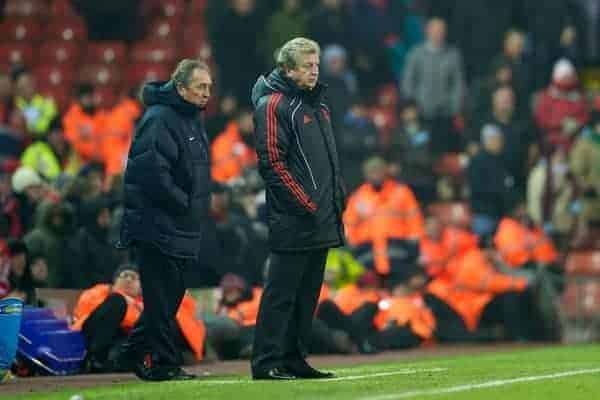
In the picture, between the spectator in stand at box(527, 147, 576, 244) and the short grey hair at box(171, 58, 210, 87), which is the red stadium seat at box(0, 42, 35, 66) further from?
the short grey hair at box(171, 58, 210, 87)

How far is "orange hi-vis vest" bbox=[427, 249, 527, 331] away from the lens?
67.5ft

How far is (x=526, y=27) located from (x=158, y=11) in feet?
17.9

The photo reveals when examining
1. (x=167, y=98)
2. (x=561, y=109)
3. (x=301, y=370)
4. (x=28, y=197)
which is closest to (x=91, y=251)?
(x=28, y=197)

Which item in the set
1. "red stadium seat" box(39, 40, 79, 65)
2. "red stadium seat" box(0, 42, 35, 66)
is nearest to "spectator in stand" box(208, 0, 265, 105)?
"red stadium seat" box(39, 40, 79, 65)

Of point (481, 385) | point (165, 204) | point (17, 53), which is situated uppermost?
point (17, 53)

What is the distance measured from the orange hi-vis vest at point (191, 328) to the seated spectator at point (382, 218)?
230 inches

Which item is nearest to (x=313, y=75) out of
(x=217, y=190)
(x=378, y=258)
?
(x=217, y=190)

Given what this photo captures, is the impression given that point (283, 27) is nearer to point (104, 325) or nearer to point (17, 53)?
point (17, 53)

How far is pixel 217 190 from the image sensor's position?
18609 mm

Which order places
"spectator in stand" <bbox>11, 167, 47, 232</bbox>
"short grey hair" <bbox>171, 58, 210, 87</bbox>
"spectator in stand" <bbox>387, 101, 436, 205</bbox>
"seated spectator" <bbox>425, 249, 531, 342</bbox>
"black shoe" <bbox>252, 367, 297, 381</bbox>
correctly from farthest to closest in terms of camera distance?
"spectator in stand" <bbox>387, 101, 436, 205</bbox>, "seated spectator" <bbox>425, 249, 531, 342</bbox>, "spectator in stand" <bbox>11, 167, 47, 232</bbox>, "short grey hair" <bbox>171, 58, 210, 87</bbox>, "black shoe" <bbox>252, 367, 297, 381</bbox>

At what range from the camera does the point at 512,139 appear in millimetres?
23766

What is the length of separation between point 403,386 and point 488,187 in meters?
12.0

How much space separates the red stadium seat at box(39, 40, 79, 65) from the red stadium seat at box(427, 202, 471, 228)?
5698 millimetres

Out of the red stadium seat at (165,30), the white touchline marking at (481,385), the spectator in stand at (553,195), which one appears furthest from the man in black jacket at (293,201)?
the red stadium seat at (165,30)
